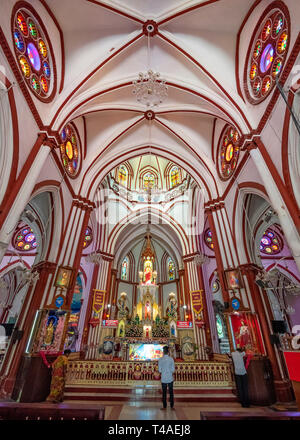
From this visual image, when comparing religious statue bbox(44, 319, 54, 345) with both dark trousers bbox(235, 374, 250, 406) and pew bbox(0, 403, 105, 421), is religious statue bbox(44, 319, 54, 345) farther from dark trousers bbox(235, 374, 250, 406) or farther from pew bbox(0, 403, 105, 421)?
dark trousers bbox(235, 374, 250, 406)

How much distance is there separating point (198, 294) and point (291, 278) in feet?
26.3

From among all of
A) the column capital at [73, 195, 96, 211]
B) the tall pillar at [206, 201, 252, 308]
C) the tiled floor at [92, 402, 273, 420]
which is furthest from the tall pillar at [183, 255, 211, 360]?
the column capital at [73, 195, 96, 211]

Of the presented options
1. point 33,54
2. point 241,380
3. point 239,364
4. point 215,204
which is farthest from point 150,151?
point 241,380

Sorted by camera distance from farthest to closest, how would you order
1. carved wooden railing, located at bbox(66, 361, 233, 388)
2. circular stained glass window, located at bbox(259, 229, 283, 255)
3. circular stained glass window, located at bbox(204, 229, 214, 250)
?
circular stained glass window, located at bbox(204, 229, 214, 250)
circular stained glass window, located at bbox(259, 229, 283, 255)
carved wooden railing, located at bbox(66, 361, 233, 388)

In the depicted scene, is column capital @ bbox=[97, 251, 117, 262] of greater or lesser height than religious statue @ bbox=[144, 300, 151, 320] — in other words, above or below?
above

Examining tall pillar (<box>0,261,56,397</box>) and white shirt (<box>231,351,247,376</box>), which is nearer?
white shirt (<box>231,351,247,376</box>)

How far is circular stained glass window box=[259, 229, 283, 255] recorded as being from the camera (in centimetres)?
1816

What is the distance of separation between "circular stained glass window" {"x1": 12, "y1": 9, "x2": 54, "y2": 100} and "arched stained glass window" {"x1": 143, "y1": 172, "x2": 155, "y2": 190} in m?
14.8

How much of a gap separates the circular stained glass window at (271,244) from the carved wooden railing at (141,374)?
12.8m

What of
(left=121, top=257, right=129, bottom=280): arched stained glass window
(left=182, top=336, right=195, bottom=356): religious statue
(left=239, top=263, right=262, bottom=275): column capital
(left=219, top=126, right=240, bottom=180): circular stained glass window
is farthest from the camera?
(left=121, top=257, right=129, bottom=280): arched stained glass window

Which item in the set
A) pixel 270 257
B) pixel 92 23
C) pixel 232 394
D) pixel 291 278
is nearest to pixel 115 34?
pixel 92 23

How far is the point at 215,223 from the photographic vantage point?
1190 cm
